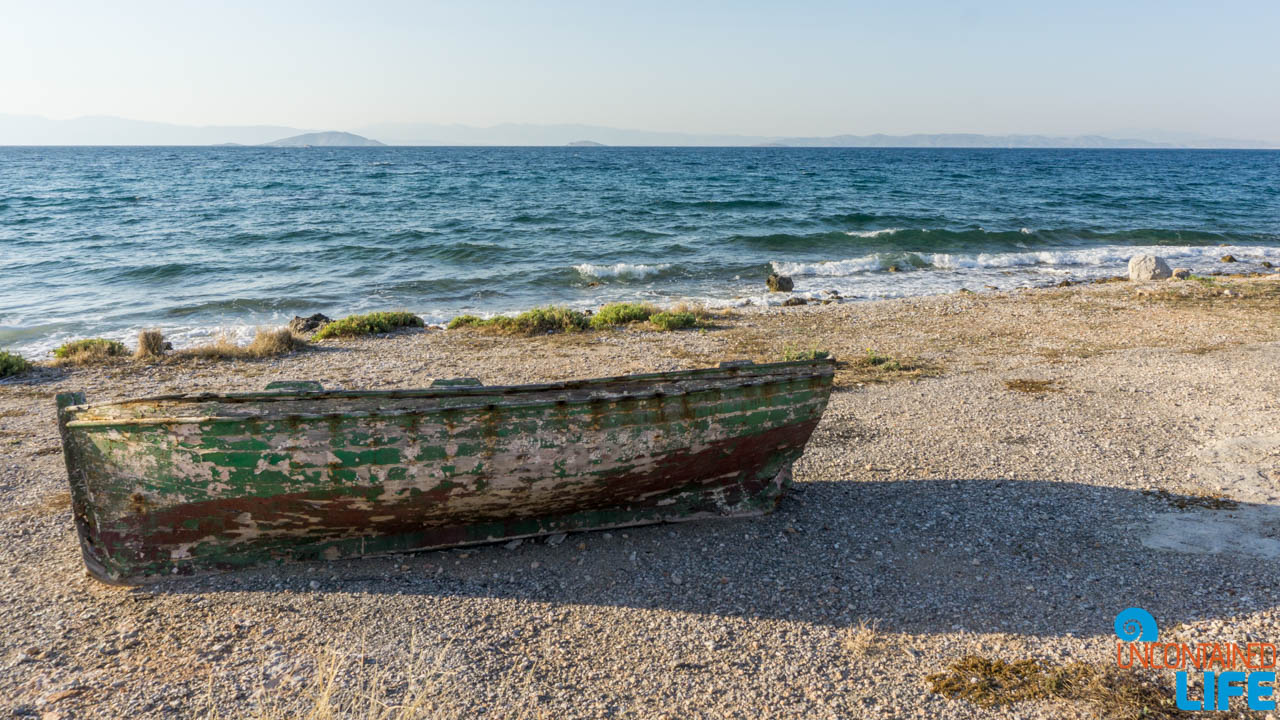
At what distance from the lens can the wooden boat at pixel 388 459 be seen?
5051 mm

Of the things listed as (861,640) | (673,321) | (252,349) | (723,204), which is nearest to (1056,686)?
(861,640)

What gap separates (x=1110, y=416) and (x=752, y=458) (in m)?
5.53

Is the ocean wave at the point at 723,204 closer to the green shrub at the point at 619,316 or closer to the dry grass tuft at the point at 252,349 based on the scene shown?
the green shrub at the point at 619,316

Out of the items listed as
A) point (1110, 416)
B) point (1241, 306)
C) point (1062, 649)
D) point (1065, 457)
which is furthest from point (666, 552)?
point (1241, 306)

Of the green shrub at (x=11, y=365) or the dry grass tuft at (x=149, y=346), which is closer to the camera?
the green shrub at (x=11, y=365)

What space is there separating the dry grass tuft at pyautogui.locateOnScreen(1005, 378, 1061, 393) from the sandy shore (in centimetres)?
77

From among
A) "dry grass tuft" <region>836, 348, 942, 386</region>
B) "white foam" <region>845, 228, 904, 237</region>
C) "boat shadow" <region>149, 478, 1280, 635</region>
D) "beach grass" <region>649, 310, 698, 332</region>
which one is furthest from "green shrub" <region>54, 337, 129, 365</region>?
"white foam" <region>845, 228, 904, 237</region>

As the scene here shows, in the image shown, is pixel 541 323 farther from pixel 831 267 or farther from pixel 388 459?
pixel 831 267

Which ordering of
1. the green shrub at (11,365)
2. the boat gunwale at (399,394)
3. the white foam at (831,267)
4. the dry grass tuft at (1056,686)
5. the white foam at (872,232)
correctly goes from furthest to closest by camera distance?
the white foam at (872,232), the white foam at (831,267), the green shrub at (11,365), the boat gunwale at (399,394), the dry grass tuft at (1056,686)

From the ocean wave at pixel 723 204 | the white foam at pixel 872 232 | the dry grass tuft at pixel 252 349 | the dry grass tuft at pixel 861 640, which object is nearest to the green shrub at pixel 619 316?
the dry grass tuft at pixel 252 349

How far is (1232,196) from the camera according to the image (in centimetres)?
4466

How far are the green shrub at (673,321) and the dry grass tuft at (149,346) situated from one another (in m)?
8.96

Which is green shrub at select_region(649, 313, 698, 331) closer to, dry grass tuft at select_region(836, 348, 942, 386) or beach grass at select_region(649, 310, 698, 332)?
beach grass at select_region(649, 310, 698, 332)

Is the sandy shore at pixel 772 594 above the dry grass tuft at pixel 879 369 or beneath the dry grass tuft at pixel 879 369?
beneath
